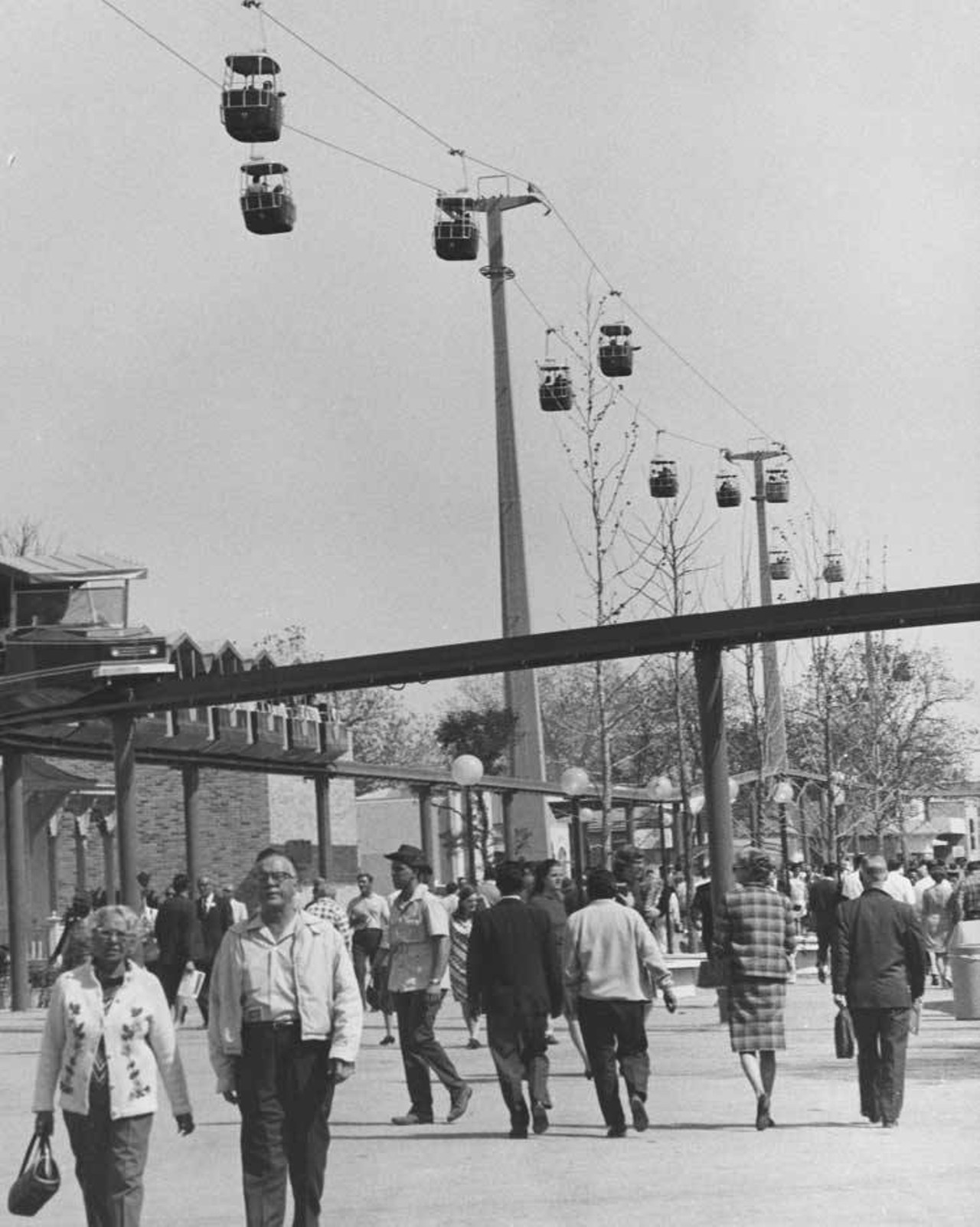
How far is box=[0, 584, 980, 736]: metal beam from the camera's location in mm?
25391

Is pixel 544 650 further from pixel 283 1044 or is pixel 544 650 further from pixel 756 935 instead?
pixel 283 1044

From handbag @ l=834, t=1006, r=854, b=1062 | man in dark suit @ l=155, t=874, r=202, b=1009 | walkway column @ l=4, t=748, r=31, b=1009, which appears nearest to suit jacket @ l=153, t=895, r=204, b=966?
man in dark suit @ l=155, t=874, r=202, b=1009

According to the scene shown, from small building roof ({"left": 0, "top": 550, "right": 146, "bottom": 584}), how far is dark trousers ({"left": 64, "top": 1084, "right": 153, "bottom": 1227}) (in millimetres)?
30719

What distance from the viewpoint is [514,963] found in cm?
1566

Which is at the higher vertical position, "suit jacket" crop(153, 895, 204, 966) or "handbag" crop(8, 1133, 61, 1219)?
"suit jacket" crop(153, 895, 204, 966)

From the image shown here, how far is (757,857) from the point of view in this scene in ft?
51.3

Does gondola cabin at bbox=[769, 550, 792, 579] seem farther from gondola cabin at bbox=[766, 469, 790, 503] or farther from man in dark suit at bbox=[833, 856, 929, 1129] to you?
man in dark suit at bbox=[833, 856, 929, 1129]

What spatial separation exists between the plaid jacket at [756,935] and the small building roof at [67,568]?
2563 centimetres

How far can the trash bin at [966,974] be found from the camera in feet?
80.2

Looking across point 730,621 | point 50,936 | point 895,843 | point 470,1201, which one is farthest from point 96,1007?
point 895,843

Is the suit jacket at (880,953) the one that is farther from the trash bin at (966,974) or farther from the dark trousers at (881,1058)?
the trash bin at (966,974)

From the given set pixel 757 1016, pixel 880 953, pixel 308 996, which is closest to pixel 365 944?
pixel 757 1016

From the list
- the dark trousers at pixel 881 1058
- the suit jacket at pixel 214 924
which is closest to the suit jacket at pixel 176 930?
the suit jacket at pixel 214 924

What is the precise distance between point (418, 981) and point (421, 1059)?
1.90 feet
